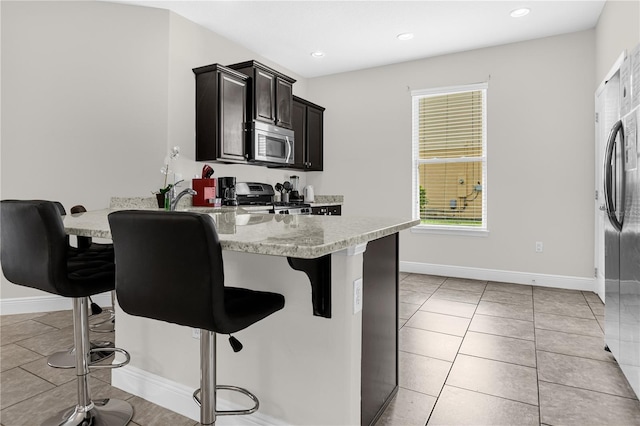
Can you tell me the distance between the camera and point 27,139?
10.3ft

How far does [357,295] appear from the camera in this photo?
4.40 feet

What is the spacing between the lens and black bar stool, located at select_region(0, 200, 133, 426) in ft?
4.69

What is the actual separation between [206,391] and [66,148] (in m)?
2.97

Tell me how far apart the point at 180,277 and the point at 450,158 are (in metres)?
4.22

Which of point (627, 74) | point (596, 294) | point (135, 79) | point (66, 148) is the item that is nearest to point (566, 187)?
point (596, 294)

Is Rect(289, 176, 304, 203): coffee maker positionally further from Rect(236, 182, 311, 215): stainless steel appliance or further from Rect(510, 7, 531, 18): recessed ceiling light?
Rect(510, 7, 531, 18): recessed ceiling light

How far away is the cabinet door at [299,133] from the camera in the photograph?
4.86 metres

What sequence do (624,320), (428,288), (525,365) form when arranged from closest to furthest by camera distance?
(624,320) < (525,365) < (428,288)

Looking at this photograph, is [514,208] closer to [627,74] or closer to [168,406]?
[627,74]

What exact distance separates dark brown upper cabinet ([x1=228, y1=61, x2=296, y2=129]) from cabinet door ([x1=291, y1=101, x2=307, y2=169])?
34cm

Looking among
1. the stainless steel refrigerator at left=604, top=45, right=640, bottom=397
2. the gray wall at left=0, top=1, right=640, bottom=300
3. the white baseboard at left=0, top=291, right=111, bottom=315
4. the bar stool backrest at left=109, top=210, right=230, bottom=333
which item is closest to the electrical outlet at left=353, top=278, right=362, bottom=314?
the bar stool backrest at left=109, top=210, right=230, bottom=333

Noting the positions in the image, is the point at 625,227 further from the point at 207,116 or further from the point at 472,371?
Result: the point at 207,116

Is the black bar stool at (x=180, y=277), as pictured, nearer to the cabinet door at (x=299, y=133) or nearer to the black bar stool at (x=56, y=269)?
the black bar stool at (x=56, y=269)

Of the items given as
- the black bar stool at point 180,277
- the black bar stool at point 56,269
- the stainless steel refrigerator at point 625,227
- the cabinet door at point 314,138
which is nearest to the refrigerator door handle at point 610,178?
the stainless steel refrigerator at point 625,227
